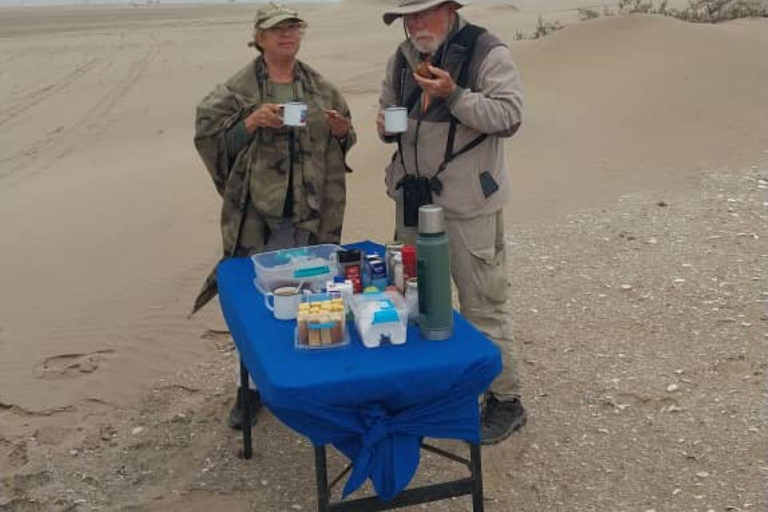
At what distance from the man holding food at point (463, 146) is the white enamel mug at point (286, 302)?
84 centimetres

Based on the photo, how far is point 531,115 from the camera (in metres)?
10.3

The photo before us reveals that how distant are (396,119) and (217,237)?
4.46 m

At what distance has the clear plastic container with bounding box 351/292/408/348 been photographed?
9.75ft

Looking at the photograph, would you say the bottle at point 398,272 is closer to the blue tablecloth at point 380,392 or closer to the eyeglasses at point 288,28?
the blue tablecloth at point 380,392

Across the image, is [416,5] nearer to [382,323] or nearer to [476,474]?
[382,323]

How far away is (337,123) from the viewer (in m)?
4.23

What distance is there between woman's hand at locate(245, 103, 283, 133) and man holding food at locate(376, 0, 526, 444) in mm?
415

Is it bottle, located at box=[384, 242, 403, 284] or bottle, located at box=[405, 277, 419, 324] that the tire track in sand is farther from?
bottle, located at box=[405, 277, 419, 324]

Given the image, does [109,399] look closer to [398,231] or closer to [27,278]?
[398,231]

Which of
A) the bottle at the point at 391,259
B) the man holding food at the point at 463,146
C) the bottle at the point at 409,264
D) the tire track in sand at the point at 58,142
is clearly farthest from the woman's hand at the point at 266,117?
the tire track in sand at the point at 58,142

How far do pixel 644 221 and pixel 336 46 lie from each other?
1856cm

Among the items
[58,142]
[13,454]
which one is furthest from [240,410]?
[58,142]

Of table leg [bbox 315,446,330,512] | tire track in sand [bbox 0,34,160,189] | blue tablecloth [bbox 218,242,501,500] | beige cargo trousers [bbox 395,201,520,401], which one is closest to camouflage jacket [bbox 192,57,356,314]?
beige cargo trousers [bbox 395,201,520,401]

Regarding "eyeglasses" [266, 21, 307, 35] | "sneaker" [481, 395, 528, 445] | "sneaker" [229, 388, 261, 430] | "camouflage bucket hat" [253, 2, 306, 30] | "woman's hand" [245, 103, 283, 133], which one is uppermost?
"camouflage bucket hat" [253, 2, 306, 30]
